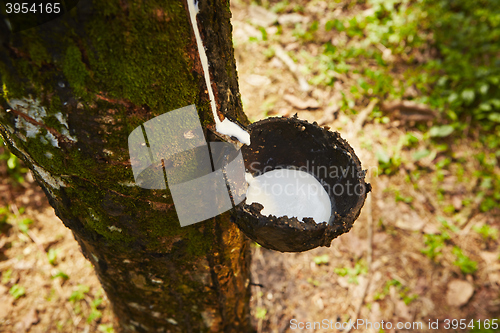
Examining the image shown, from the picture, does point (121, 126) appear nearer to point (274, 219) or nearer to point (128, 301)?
point (274, 219)

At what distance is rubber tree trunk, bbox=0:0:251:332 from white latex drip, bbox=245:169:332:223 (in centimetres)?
24

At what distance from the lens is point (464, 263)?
9.14ft

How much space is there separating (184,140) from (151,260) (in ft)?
2.01

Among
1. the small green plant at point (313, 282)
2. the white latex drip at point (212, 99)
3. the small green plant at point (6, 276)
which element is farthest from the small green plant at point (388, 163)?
the small green plant at point (6, 276)

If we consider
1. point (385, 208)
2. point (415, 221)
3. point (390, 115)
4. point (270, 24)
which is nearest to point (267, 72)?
point (270, 24)

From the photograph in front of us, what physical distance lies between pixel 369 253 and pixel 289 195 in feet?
5.96

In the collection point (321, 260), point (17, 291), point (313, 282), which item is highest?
point (17, 291)

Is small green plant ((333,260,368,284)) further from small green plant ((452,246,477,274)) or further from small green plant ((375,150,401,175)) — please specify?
small green plant ((375,150,401,175))

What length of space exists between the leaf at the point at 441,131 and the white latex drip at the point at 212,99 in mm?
3362

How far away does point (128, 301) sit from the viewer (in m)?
1.55

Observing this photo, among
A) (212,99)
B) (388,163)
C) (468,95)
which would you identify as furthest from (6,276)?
(468,95)

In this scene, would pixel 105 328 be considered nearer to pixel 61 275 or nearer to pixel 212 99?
pixel 61 275

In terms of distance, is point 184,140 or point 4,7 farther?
point 184,140

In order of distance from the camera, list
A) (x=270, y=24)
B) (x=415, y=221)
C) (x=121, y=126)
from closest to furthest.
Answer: (x=121, y=126), (x=415, y=221), (x=270, y=24)
